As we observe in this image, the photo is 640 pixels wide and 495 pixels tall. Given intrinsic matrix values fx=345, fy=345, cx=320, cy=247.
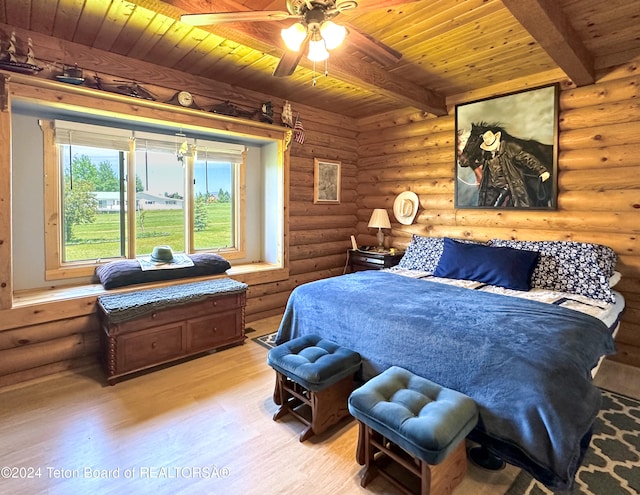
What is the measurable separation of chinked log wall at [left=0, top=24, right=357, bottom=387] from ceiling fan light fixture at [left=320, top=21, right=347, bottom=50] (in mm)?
2134

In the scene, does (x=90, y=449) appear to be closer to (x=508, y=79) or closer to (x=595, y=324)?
(x=595, y=324)

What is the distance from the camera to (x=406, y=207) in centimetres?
449

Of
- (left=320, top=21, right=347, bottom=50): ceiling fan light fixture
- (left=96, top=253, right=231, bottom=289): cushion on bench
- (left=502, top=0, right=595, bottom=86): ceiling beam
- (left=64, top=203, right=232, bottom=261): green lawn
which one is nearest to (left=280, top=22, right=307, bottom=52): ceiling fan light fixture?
(left=320, top=21, right=347, bottom=50): ceiling fan light fixture

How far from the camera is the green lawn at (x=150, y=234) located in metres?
3.33

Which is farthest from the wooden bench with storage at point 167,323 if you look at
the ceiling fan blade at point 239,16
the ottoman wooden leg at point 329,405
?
the ceiling fan blade at point 239,16

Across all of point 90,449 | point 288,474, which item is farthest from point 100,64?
point 288,474

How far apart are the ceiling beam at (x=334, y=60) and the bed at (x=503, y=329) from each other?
165 cm

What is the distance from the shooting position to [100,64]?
289 centimetres

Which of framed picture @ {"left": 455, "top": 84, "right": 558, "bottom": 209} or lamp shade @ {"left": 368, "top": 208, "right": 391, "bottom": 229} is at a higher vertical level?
framed picture @ {"left": 455, "top": 84, "right": 558, "bottom": 209}

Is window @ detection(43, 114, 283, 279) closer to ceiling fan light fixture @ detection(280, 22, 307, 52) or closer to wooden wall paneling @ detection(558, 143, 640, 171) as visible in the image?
ceiling fan light fixture @ detection(280, 22, 307, 52)

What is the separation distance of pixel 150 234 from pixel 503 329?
342 cm

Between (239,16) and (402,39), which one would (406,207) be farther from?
(239,16)

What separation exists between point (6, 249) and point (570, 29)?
14.2ft

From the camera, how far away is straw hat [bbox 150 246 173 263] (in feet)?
11.2
